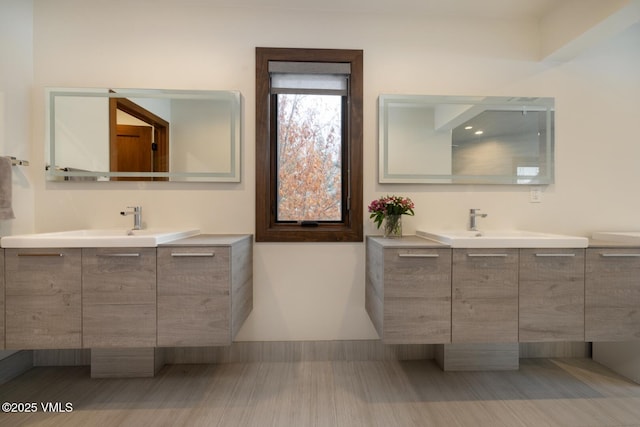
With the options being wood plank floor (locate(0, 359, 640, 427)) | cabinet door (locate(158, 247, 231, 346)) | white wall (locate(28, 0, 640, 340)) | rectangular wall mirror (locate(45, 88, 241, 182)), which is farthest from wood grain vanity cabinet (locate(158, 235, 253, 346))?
rectangular wall mirror (locate(45, 88, 241, 182))

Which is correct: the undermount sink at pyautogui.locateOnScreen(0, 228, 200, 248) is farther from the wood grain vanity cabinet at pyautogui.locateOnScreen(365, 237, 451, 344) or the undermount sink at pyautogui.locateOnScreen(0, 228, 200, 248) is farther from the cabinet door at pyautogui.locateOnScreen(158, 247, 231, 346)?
the wood grain vanity cabinet at pyautogui.locateOnScreen(365, 237, 451, 344)

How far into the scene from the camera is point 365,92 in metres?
2.06

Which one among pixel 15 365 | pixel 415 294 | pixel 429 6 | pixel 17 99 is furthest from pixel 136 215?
pixel 429 6

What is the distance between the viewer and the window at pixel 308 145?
79.4 inches

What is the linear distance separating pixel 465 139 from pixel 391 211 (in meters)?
0.74

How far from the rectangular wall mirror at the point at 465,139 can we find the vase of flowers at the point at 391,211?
17 cm

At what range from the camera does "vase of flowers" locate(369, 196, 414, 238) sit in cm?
192

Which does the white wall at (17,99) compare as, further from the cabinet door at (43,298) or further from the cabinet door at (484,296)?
the cabinet door at (484,296)

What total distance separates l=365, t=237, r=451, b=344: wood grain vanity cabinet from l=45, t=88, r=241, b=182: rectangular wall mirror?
116cm

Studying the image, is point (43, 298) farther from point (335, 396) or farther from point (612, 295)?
point (612, 295)

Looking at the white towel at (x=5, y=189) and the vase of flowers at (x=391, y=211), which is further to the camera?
the vase of flowers at (x=391, y=211)

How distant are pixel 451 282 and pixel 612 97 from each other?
6.17 feet

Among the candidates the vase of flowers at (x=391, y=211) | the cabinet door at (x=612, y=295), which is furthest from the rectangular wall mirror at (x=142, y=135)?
the cabinet door at (x=612, y=295)

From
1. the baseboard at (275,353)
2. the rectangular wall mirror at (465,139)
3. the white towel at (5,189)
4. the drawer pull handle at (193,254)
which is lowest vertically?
the baseboard at (275,353)
